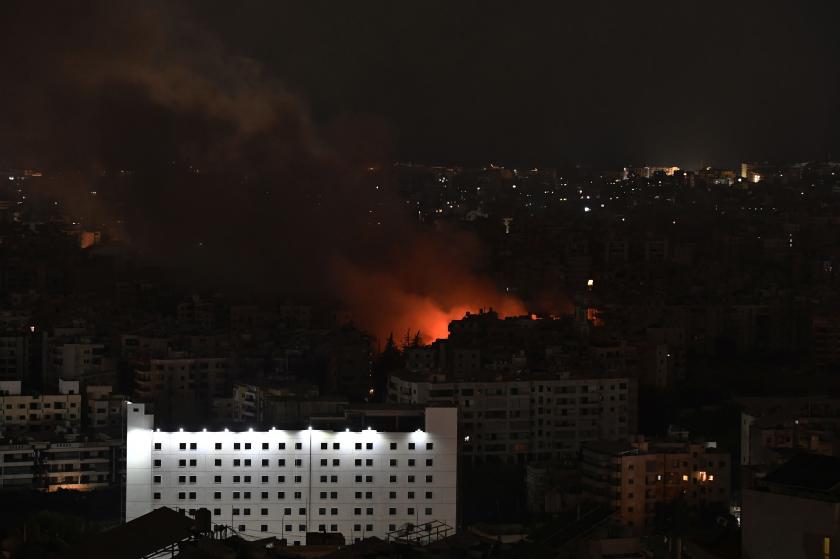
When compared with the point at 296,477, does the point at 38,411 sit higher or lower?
higher

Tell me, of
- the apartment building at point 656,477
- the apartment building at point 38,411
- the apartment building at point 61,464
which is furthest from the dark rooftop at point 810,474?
the apartment building at point 38,411

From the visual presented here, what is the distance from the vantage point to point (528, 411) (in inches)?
467

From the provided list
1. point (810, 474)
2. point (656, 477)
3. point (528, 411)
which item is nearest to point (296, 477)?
point (656, 477)

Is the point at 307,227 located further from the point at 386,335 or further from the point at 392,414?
the point at 392,414

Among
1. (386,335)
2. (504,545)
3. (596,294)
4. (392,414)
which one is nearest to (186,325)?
(386,335)

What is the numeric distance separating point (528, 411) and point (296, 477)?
311cm

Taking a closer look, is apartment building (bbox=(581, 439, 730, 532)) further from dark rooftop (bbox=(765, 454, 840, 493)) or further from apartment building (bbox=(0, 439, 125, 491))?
dark rooftop (bbox=(765, 454, 840, 493))

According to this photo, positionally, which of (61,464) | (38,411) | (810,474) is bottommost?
(61,464)

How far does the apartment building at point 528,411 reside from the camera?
1149 cm

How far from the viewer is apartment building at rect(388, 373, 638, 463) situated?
1149cm

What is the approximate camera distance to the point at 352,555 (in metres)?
4.95

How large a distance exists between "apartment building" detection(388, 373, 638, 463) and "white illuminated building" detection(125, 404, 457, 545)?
2.09 meters

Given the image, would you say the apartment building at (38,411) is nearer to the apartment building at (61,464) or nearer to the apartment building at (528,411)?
the apartment building at (61,464)

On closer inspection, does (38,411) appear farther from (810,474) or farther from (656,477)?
(810,474)
